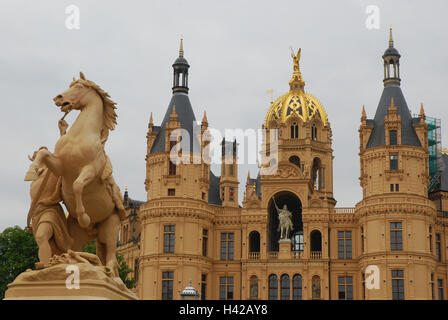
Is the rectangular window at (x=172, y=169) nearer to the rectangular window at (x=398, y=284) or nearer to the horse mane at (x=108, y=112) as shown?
the rectangular window at (x=398, y=284)

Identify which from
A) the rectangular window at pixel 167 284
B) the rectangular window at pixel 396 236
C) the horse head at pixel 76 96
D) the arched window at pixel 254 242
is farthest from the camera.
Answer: the arched window at pixel 254 242

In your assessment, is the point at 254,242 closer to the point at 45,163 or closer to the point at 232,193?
the point at 232,193

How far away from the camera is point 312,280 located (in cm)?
6706

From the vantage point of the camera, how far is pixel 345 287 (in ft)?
221

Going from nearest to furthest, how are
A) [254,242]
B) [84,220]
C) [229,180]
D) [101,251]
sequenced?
1. [84,220]
2. [101,251]
3. [254,242]
4. [229,180]

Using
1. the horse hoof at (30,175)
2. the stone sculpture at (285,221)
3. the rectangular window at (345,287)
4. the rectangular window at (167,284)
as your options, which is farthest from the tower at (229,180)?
the horse hoof at (30,175)

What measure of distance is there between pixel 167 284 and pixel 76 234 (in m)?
51.0

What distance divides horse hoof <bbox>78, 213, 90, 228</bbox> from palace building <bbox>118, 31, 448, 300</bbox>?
50895 mm

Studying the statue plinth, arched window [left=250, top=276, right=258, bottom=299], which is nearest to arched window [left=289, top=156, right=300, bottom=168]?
arched window [left=250, top=276, right=258, bottom=299]

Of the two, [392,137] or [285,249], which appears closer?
[392,137]

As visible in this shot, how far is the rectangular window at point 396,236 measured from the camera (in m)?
64.6

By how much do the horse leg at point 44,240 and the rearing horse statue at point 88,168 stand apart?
0.55m

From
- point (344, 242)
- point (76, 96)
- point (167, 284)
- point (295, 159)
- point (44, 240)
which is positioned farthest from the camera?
point (295, 159)

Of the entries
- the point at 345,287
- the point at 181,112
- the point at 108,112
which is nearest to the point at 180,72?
the point at 181,112
